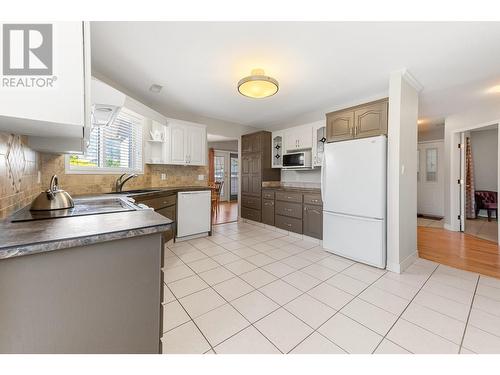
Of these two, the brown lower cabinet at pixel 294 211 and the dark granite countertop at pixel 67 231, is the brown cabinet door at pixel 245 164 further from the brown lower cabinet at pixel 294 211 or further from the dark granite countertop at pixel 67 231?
the dark granite countertop at pixel 67 231

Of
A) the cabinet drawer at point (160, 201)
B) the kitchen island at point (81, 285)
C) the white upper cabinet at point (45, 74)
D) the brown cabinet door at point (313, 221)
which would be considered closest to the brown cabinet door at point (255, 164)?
the brown cabinet door at point (313, 221)

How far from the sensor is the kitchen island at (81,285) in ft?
2.49

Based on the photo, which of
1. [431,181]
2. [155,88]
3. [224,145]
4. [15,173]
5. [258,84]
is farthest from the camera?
[224,145]

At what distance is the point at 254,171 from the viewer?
4.82 m

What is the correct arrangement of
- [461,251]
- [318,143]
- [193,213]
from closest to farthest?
[461,251]
[193,213]
[318,143]

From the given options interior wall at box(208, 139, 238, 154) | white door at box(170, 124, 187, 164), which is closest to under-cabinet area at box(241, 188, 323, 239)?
white door at box(170, 124, 187, 164)

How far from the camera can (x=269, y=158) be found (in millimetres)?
4773

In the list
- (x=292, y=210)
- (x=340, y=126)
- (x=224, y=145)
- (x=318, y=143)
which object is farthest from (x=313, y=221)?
(x=224, y=145)

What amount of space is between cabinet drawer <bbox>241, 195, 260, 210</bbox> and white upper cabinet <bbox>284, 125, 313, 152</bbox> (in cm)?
134

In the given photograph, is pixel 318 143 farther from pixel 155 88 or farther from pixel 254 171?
pixel 155 88

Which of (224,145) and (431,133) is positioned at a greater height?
(224,145)

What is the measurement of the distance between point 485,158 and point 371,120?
5.28 meters

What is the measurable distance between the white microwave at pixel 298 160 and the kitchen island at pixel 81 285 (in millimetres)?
3404
